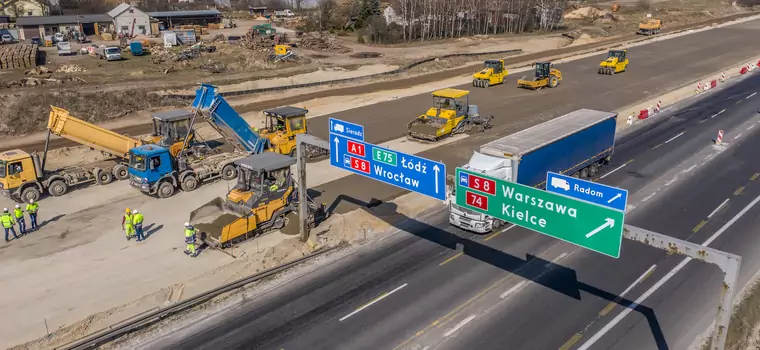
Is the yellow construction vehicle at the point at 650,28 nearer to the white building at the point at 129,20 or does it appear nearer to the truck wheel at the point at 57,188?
the white building at the point at 129,20

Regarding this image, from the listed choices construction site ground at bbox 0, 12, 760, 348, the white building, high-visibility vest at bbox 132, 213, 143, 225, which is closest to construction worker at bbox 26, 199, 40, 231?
construction site ground at bbox 0, 12, 760, 348

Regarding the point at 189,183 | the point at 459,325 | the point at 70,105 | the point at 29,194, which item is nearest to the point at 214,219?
the point at 189,183

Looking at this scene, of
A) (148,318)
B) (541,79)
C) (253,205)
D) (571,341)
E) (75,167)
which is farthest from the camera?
(541,79)

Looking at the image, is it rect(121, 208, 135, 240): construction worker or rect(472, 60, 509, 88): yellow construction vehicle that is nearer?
rect(121, 208, 135, 240): construction worker

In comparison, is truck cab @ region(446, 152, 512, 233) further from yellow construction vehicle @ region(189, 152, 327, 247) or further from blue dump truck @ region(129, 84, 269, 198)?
blue dump truck @ region(129, 84, 269, 198)

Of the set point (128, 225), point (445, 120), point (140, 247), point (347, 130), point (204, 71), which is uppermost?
point (347, 130)

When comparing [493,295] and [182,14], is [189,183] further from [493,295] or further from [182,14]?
[182,14]
